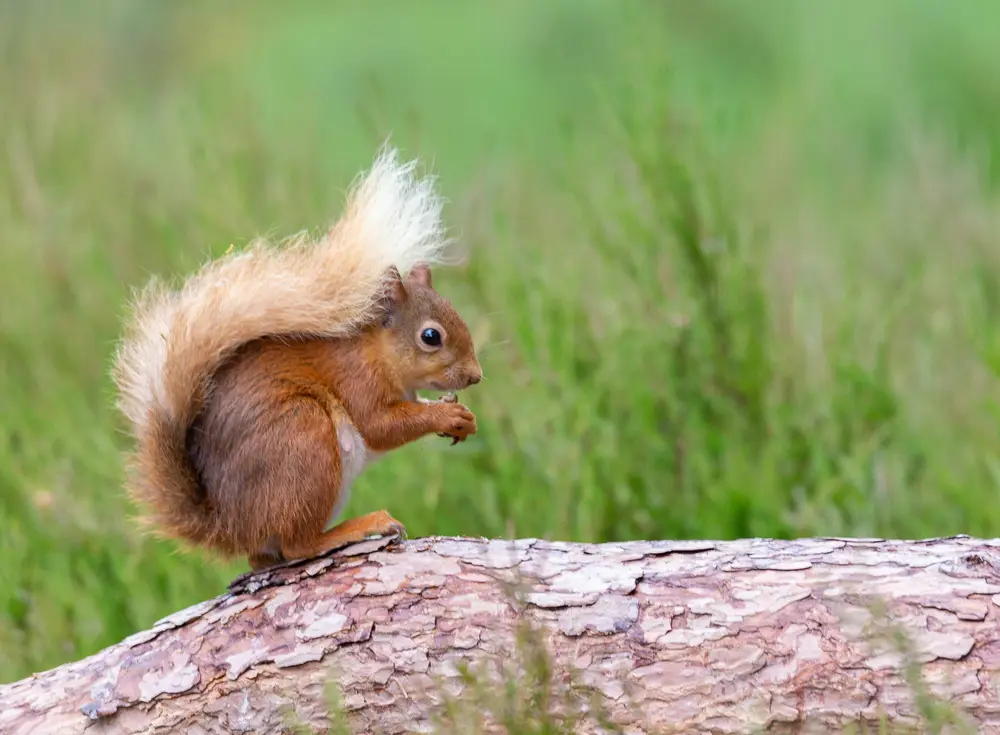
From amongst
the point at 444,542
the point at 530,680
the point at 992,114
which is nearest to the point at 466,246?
the point at 444,542

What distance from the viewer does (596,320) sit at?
3.59 m

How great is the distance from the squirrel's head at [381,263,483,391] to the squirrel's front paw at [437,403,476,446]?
11 cm

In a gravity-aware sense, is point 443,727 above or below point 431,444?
below

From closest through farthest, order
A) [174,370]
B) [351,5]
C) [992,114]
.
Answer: [174,370] → [992,114] → [351,5]

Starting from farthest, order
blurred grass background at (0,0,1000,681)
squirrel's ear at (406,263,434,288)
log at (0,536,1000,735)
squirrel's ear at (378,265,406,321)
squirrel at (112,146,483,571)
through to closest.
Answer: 1. blurred grass background at (0,0,1000,681)
2. squirrel's ear at (406,263,434,288)
3. squirrel's ear at (378,265,406,321)
4. squirrel at (112,146,483,571)
5. log at (0,536,1000,735)

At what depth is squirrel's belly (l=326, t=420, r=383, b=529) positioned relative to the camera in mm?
2137

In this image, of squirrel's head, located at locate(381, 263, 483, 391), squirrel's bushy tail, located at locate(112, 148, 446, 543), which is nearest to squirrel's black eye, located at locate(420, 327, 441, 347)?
squirrel's head, located at locate(381, 263, 483, 391)

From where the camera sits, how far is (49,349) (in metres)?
4.11

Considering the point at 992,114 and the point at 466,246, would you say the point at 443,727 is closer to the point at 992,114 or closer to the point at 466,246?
the point at 466,246

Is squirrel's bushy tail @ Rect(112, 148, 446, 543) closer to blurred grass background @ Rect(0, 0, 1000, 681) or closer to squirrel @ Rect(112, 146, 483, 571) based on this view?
squirrel @ Rect(112, 146, 483, 571)

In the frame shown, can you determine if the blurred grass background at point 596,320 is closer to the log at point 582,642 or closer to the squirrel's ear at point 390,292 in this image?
the log at point 582,642

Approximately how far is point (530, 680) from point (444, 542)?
0.37m

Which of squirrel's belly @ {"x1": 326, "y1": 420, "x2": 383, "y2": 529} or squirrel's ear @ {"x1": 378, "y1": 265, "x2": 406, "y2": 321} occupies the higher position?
squirrel's ear @ {"x1": 378, "y1": 265, "x2": 406, "y2": 321}

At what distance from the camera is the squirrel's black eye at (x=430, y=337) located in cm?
226
